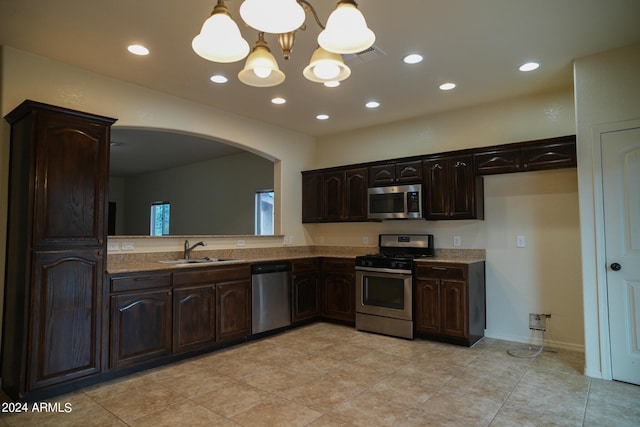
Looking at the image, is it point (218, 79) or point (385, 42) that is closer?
point (385, 42)

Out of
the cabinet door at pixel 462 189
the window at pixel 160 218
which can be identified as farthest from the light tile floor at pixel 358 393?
the window at pixel 160 218

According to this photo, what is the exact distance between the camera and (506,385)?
9.87ft

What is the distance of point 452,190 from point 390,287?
51.5 inches

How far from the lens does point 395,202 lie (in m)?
4.73

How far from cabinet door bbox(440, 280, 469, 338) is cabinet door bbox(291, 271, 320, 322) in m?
1.69

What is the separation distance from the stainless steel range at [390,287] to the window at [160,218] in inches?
246

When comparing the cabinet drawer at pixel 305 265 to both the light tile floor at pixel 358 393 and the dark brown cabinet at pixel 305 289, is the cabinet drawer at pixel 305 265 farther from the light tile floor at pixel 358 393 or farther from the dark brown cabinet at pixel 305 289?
the light tile floor at pixel 358 393

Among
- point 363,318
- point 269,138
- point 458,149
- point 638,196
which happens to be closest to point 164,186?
point 269,138

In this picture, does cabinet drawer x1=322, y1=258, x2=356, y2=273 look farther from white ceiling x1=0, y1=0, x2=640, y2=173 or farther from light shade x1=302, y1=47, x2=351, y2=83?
light shade x1=302, y1=47, x2=351, y2=83

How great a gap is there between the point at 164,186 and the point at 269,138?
201 inches

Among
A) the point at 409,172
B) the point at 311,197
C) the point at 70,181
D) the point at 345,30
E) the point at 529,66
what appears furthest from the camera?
the point at 311,197

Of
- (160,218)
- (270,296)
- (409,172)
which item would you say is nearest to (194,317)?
(270,296)

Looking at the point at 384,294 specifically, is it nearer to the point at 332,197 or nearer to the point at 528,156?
the point at 332,197

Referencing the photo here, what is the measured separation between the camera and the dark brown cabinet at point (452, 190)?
4215 millimetres
